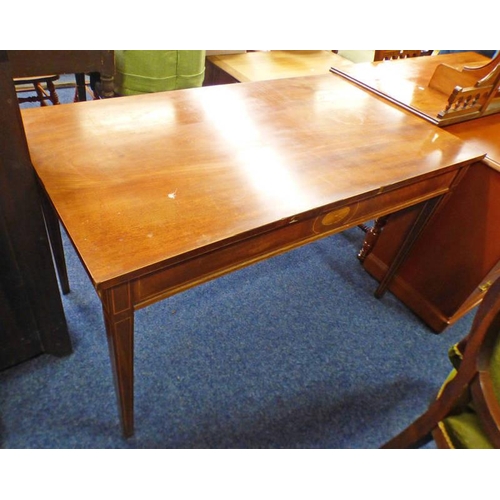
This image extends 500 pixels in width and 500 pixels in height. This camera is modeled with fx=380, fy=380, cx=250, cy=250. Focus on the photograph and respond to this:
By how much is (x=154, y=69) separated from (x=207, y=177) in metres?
1.07

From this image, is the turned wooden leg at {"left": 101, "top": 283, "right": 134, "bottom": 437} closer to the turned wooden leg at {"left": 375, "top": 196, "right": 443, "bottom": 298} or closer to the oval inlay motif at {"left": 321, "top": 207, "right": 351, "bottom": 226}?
the oval inlay motif at {"left": 321, "top": 207, "right": 351, "bottom": 226}

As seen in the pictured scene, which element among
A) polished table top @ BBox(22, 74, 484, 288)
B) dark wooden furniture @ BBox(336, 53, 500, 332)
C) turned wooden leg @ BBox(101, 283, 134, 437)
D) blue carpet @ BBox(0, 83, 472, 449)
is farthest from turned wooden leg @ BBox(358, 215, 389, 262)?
turned wooden leg @ BBox(101, 283, 134, 437)

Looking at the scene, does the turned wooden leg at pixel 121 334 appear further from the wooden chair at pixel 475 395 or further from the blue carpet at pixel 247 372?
the wooden chair at pixel 475 395

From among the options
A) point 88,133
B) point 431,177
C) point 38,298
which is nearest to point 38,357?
point 38,298

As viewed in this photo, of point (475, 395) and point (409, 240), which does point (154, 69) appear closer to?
point (409, 240)

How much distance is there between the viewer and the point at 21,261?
89cm

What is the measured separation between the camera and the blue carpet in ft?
3.57

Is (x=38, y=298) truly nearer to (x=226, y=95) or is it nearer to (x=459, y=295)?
(x=226, y=95)

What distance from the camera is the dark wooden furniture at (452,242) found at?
1.19 m

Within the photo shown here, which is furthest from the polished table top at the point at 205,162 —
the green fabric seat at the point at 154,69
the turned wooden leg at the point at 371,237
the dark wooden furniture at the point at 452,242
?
the green fabric seat at the point at 154,69

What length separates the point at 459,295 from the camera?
137cm

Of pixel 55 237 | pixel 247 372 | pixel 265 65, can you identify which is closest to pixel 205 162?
pixel 55 237

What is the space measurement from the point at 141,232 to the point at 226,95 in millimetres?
644
